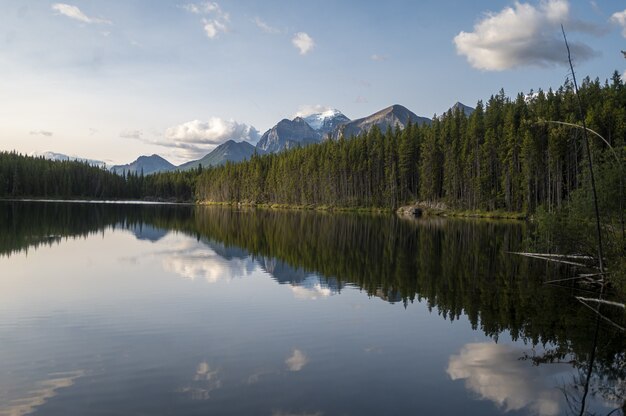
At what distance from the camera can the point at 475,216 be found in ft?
323

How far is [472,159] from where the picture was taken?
341 ft

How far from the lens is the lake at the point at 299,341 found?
11117 mm

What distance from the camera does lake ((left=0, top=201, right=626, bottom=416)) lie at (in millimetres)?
11117

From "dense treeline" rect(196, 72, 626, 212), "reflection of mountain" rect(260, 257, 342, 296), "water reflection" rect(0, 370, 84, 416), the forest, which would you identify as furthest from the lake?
"dense treeline" rect(196, 72, 626, 212)

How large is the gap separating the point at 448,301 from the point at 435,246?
21.6 metres

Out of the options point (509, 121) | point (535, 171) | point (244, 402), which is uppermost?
point (509, 121)

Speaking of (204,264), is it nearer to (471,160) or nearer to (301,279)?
(301,279)

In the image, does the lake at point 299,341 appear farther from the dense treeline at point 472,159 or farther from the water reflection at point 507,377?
the dense treeline at point 472,159

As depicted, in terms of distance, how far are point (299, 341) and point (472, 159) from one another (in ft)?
315

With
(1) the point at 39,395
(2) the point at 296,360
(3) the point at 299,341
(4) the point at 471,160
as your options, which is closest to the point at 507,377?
(2) the point at 296,360

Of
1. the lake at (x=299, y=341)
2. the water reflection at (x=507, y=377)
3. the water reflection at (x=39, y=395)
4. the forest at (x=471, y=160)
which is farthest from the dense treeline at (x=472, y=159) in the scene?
the water reflection at (x=39, y=395)

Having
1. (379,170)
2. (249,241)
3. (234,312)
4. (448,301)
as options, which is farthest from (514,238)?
(379,170)

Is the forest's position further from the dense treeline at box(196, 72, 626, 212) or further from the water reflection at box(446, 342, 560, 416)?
the water reflection at box(446, 342, 560, 416)

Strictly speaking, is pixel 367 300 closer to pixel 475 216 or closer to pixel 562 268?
pixel 562 268
